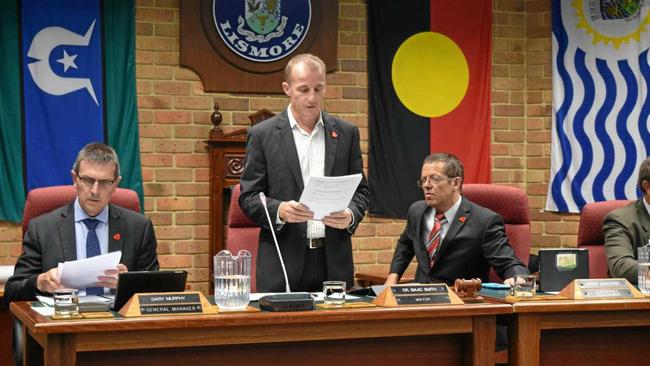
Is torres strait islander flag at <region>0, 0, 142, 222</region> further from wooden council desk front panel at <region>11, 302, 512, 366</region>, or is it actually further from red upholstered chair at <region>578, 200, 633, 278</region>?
red upholstered chair at <region>578, 200, 633, 278</region>

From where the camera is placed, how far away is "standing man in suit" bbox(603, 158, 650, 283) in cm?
353

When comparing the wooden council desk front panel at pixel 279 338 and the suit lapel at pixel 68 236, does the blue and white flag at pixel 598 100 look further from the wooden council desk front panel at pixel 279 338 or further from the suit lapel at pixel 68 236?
the suit lapel at pixel 68 236

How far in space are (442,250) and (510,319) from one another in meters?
0.92

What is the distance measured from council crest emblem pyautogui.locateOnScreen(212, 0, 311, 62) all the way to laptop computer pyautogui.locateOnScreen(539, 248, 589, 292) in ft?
8.88

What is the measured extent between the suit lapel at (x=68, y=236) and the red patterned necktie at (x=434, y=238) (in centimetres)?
142

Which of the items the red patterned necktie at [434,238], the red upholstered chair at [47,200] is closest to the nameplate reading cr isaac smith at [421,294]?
the red patterned necktie at [434,238]

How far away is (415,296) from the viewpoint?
268 cm

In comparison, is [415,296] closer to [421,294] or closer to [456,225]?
[421,294]

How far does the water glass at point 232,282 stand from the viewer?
2537mm

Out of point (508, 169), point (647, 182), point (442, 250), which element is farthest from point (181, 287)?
point (508, 169)

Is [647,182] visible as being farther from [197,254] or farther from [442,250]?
[197,254]

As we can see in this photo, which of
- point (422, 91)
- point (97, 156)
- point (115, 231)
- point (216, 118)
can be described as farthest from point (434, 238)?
point (422, 91)

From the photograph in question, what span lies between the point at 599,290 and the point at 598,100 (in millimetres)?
2938

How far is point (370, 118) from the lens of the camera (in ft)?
18.2
